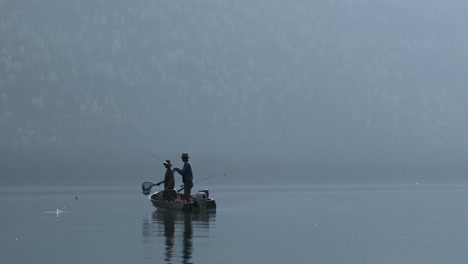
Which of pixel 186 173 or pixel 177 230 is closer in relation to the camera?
pixel 177 230

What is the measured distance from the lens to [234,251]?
34.1 meters

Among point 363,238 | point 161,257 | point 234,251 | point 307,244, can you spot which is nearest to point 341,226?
point 363,238

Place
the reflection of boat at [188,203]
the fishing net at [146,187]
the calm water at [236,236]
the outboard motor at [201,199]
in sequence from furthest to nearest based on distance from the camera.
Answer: the fishing net at [146,187], the outboard motor at [201,199], the reflection of boat at [188,203], the calm water at [236,236]

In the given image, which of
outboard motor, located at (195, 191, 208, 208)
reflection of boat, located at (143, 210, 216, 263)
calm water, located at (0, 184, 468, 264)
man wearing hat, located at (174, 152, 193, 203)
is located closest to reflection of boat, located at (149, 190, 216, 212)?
outboard motor, located at (195, 191, 208, 208)

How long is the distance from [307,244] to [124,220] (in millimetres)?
15332

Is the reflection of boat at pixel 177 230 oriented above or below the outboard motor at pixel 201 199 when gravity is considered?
below

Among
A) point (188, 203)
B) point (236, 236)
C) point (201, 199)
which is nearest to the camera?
point (236, 236)

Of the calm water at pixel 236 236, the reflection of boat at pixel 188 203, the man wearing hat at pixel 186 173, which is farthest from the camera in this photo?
the reflection of boat at pixel 188 203

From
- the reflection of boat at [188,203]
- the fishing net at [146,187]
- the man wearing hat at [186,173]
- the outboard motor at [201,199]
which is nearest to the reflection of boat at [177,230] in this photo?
the reflection of boat at [188,203]

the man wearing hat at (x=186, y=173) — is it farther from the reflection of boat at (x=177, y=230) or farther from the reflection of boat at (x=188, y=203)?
the reflection of boat at (x=177, y=230)

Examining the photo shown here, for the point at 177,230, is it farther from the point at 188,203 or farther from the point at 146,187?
the point at 146,187

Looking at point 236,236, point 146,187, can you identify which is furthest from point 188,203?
point 236,236

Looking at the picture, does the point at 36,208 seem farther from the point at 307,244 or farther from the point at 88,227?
the point at 307,244

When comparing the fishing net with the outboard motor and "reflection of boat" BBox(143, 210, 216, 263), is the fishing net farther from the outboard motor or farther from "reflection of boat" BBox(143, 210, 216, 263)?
the outboard motor
